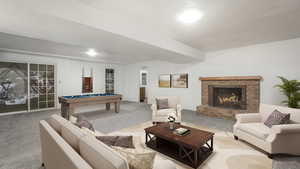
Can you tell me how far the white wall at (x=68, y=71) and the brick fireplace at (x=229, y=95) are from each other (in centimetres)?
570

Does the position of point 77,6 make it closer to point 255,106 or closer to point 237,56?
point 237,56

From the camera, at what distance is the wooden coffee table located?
6.37 feet

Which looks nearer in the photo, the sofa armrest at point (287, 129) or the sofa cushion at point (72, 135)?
the sofa cushion at point (72, 135)

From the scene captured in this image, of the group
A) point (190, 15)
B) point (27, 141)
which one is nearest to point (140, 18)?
point (190, 15)

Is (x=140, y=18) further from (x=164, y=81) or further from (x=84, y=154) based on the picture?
(x=164, y=81)

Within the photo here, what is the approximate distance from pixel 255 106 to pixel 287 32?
2.30 metres

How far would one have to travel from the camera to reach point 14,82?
5.07m

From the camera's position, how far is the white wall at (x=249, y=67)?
3.78m

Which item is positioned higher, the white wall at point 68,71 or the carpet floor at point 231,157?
the white wall at point 68,71

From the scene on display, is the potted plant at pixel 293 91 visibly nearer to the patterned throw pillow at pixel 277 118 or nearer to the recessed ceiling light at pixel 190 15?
the patterned throw pillow at pixel 277 118

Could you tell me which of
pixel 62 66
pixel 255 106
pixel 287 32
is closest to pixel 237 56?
pixel 287 32

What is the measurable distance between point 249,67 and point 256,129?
2784mm

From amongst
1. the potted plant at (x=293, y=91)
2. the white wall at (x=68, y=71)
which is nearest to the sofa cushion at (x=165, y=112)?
the potted plant at (x=293, y=91)

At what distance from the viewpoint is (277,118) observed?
2432 millimetres
